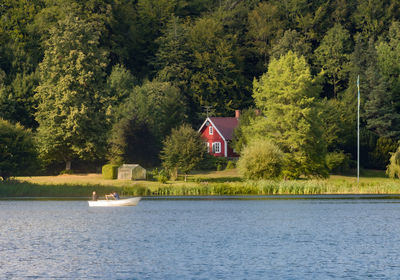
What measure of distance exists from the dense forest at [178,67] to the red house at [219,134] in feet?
15.1

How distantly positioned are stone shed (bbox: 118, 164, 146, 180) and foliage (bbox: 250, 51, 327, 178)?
1641 centimetres

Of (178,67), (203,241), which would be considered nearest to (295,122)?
(178,67)

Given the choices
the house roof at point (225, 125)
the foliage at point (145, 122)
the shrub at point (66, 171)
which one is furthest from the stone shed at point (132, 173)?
the house roof at point (225, 125)

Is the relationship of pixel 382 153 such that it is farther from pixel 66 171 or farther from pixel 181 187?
pixel 66 171

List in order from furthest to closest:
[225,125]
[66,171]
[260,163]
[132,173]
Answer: [225,125], [66,171], [132,173], [260,163]

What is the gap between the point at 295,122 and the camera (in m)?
109

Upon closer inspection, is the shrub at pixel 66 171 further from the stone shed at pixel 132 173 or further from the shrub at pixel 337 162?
the shrub at pixel 337 162

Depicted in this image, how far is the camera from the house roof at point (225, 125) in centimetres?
14362

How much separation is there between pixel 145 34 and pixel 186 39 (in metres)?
11.0

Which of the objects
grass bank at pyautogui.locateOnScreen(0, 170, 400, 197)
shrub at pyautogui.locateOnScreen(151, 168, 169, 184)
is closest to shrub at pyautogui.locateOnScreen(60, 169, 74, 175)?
grass bank at pyautogui.locateOnScreen(0, 170, 400, 197)

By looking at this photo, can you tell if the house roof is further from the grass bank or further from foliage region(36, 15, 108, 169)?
foliage region(36, 15, 108, 169)

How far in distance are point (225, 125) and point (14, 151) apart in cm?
5391

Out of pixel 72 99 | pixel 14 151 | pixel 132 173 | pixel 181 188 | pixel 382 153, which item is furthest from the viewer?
pixel 382 153

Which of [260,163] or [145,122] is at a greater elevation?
[145,122]
